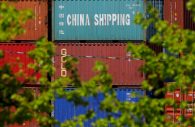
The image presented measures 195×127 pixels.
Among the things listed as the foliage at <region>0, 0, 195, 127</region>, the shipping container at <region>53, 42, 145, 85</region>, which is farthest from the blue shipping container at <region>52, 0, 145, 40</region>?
the foliage at <region>0, 0, 195, 127</region>

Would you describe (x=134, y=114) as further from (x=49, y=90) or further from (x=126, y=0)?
(x=126, y=0)

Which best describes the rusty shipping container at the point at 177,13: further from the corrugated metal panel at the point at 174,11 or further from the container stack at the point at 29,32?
the container stack at the point at 29,32

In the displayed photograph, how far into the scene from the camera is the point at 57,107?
113 feet

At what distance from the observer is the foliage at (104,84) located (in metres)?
10.4

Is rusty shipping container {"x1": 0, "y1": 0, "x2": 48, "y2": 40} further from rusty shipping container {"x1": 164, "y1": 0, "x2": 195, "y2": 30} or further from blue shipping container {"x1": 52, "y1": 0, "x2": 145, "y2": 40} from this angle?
rusty shipping container {"x1": 164, "y1": 0, "x2": 195, "y2": 30}

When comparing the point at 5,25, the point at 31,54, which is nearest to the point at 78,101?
the point at 31,54

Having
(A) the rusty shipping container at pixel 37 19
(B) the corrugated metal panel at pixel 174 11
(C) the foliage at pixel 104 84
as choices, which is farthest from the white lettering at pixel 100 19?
(C) the foliage at pixel 104 84

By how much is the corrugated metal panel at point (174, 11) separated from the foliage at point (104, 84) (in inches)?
997

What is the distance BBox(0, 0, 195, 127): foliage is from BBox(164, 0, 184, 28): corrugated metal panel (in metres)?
25.3

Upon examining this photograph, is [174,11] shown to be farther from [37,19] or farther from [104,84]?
[104,84]

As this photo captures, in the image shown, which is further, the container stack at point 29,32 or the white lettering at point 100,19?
the white lettering at point 100,19

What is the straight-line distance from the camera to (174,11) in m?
36.2

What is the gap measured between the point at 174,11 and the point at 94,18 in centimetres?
516

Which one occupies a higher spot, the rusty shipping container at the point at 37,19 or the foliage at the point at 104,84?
the rusty shipping container at the point at 37,19
